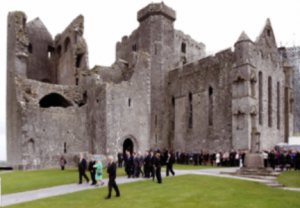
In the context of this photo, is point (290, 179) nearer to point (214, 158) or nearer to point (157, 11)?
point (214, 158)

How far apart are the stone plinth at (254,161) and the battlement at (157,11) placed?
73.0 ft

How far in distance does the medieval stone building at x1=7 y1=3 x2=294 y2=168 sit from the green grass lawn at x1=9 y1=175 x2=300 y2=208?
44.3 feet

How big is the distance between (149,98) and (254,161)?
599 inches

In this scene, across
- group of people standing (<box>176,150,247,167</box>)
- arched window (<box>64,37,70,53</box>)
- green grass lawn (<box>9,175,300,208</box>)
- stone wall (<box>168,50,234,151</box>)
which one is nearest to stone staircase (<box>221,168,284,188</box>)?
green grass lawn (<box>9,175,300,208</box>)

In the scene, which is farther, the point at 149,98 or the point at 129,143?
the point at 149,98

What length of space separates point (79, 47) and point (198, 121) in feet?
49.9

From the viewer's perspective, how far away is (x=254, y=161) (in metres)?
18.7

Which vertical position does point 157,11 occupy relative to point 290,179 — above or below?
above

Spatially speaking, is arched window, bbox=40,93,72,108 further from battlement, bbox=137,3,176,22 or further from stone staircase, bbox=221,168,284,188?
stone staircase, bbox=221,168,284,188

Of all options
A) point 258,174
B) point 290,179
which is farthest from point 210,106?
point 290,179

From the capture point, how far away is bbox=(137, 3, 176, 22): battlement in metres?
36.0

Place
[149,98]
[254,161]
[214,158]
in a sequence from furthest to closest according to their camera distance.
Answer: [149,98], [214,158], [254,161]

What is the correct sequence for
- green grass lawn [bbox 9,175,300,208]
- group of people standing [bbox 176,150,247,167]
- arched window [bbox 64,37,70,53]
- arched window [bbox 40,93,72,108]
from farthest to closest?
arched window [bbox 64,37,70,53]
arched window [bbox 40,93,72,108]
group of people standing [bbox 176,150,247,167]
green grass lawn [bbox 9,175,300,208]

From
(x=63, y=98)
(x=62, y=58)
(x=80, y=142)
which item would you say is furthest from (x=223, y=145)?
(x=62, y=58)
